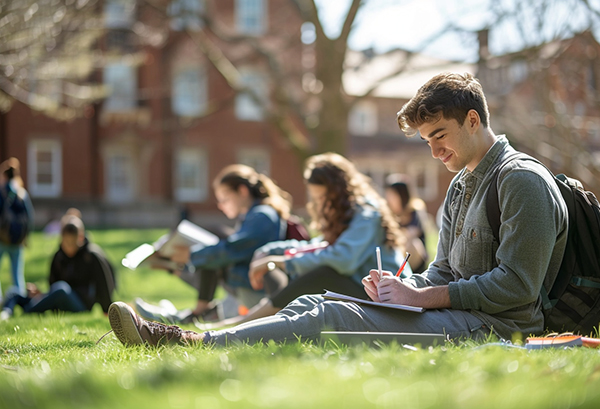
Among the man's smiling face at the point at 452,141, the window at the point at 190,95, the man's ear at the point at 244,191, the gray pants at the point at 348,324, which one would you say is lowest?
the gray pants at the point at 348,324

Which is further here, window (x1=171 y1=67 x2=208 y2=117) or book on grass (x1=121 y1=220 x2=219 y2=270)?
window (x1=171 y1=67 x2=208 y2=117)

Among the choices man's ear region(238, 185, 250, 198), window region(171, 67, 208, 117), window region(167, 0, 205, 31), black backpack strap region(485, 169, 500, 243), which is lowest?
man's ear region(238, 185, 250, 198)

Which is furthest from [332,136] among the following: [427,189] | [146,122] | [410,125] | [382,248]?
[427,189]

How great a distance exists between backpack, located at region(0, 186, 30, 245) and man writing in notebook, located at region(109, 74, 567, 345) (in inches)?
350

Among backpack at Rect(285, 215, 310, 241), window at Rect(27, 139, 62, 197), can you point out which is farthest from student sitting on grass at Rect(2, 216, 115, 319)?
window at Rect(27, 139, 62, 197)

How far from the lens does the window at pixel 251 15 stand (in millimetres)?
34531

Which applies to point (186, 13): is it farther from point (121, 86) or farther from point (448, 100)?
point (121, 86)

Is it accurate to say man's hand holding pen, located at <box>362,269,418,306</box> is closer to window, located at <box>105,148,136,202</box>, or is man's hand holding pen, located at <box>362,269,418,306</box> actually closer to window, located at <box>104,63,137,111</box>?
window, located at <box>104,63,137,111</box>

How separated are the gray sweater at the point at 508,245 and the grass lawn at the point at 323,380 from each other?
0.37 metres

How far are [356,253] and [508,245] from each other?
2.23 m

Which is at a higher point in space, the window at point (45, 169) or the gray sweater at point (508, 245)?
the gray sweater at point (508, 245)

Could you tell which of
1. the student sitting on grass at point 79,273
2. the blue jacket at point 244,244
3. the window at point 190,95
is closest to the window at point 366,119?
the window at point 190,95

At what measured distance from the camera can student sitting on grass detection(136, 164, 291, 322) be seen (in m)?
7.23

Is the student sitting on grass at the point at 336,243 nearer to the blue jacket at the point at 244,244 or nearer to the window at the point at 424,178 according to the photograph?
the blue jacket at the point at 244,244
